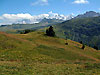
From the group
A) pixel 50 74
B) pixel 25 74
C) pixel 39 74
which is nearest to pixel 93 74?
pixel 50 74

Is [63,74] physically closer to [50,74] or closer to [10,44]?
[50,74]

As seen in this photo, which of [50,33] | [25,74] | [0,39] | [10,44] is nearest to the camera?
[25,74]

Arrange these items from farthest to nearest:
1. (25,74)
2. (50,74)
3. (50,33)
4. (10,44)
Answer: (50,33) → (10,44) → (50,74) → (25,74)

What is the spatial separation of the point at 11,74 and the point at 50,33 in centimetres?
7746

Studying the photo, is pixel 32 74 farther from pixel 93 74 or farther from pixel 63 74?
pixel 93 74

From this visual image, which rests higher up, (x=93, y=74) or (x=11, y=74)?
(x=11, y=74)

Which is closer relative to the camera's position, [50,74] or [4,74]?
[4,74]

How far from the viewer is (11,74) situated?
18.6m

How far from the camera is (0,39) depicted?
5966 cm

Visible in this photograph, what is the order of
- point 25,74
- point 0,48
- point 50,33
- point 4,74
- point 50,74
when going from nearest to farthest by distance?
point 4,74
point 25,74
point 50,74
point 0,48
point 50,33

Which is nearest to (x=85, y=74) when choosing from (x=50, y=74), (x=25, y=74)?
(x=50, y=74)

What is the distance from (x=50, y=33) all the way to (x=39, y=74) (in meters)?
75.4

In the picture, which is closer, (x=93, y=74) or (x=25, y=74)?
(x=25, y=74)

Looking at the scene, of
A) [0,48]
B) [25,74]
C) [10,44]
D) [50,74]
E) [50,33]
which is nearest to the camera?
[25,74]
